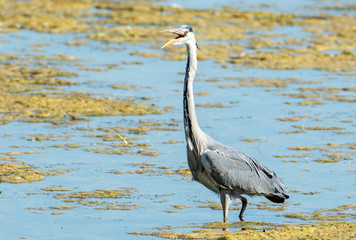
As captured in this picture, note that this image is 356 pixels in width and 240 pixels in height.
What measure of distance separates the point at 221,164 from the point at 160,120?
14.1 ft

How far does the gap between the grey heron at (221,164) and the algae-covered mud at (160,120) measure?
0.28m

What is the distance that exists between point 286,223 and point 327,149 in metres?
2.95

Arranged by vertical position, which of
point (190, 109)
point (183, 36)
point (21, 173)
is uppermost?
point (183, 36)

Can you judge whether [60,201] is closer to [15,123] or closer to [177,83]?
[15,123]

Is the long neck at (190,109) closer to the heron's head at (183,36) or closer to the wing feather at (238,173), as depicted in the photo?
the heron's head at (183,36)

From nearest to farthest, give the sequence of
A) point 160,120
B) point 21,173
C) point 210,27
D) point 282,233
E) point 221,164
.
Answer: point 282,233 → point 221,164 → point 21,173 → point 160,120 → point 210,27

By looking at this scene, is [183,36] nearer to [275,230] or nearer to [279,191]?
[279,191]

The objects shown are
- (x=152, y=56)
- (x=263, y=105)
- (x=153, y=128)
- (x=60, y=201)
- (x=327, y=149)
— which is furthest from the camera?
(x=152, y=56)

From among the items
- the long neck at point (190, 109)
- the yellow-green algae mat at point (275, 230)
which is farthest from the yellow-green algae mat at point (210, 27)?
the yellow-green algae mat at point (275, 230)

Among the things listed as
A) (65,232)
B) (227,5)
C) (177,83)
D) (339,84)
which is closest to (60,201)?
(65,232)

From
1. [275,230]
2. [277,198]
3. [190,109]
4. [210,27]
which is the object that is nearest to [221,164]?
[190,109]

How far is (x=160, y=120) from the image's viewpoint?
11.5 m

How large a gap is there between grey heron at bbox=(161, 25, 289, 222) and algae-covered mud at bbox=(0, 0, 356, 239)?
0.93 ft

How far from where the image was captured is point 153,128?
36.2ft
